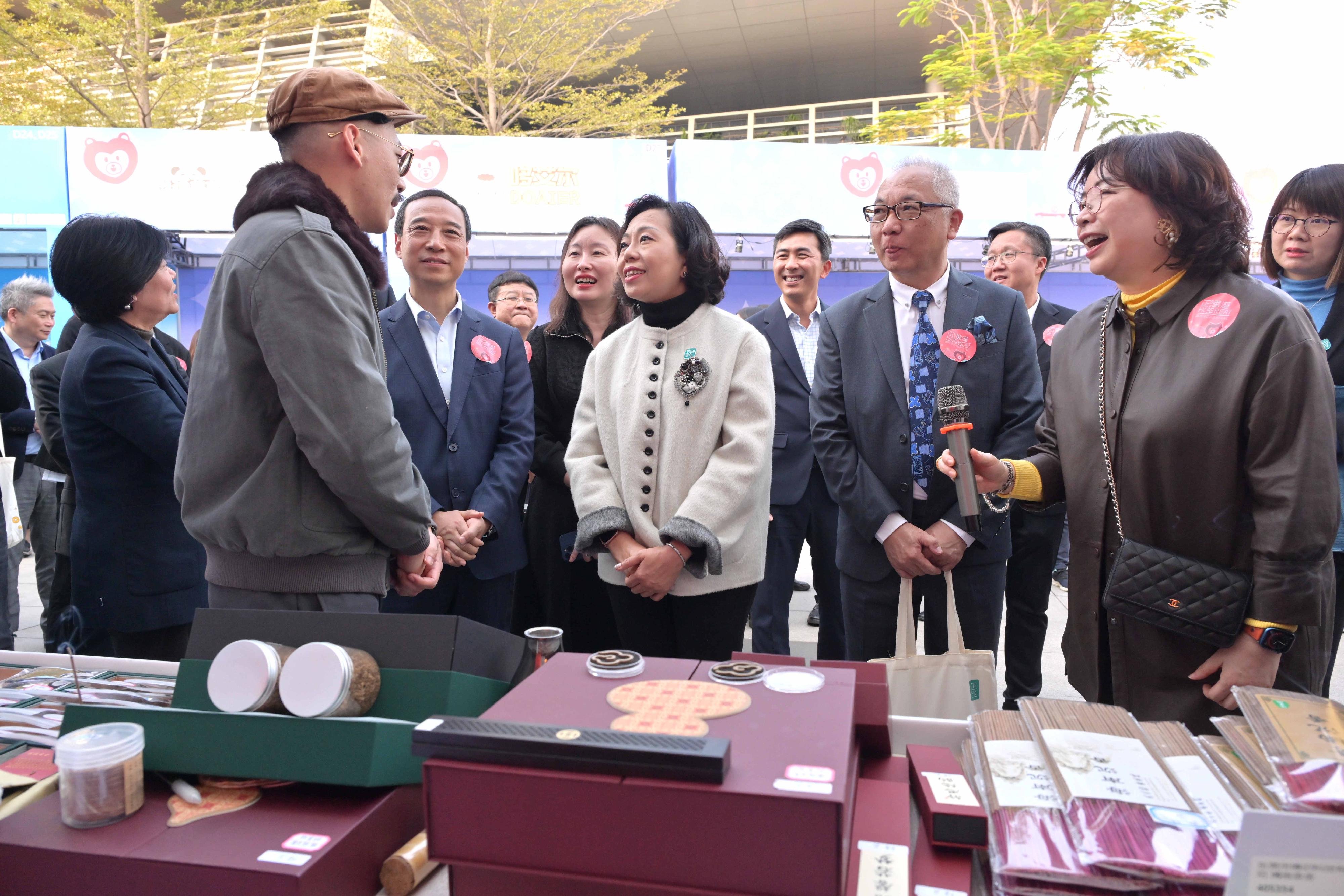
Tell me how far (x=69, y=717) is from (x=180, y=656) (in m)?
1.29

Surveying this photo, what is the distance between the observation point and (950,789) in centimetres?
84

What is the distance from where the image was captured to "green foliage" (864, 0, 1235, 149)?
8.55 metres

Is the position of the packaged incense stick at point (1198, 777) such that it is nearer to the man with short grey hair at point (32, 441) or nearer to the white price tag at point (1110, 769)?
the white price tag at point (1110, 769)

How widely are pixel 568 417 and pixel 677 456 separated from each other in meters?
0.84

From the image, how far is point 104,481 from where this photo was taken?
6.42ft

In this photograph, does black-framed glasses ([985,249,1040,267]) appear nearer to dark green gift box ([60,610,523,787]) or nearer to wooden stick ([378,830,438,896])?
dark green gift box ([60,610,523,787])

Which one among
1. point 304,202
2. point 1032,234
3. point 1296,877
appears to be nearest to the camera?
point 1296,877

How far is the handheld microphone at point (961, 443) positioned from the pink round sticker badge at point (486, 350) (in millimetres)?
1349

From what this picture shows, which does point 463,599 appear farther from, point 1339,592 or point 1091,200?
point 1339,592

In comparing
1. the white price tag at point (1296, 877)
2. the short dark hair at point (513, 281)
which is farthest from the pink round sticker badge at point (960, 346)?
the short dark hair at point (513, 281)

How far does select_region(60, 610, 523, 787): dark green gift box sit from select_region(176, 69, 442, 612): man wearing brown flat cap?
277 mm

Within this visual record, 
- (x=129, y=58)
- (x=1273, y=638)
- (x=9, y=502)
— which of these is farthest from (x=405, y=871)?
(x=129, y=58)

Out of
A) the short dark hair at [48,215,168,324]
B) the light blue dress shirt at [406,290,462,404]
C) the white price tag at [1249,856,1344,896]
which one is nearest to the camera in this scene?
the white price tag at [1249,856,1344,896]

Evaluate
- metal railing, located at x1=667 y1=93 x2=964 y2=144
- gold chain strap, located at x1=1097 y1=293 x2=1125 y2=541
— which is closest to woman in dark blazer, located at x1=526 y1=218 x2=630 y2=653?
gold chain strap, located at x1=1097 y1=293 x2=1125 y2=541
